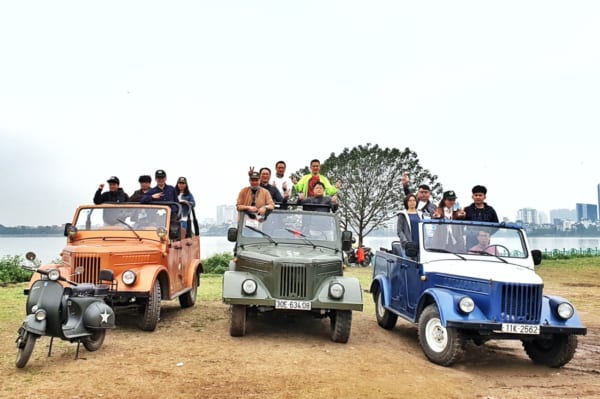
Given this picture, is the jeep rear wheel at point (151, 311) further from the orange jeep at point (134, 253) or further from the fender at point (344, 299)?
the fender at point (344, 299)

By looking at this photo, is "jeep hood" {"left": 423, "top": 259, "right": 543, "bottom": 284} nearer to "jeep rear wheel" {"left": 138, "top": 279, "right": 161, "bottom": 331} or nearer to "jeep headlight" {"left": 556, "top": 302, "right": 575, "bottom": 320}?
"jeep headlight" {"left": 556, "top": 302, "right": 575, "bottom": 320}

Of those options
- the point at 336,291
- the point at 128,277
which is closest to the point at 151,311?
the point at 128,277

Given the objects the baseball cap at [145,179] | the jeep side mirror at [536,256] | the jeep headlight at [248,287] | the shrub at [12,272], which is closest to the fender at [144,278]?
the jeep headlight at [248,287]

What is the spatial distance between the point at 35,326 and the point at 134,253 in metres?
2.45

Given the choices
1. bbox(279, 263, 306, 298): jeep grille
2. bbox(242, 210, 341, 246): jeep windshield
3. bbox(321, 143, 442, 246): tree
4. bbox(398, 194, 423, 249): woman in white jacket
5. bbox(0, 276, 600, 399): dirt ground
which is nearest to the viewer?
bbox(0, 276, 600, 399): dirt ground

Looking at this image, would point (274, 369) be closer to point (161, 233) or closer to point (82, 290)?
point (82, 290)

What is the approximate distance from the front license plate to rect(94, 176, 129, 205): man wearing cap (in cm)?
681

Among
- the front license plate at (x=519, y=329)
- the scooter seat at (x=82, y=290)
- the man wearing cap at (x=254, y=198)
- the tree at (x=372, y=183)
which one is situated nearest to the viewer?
the scooter seat at (x=82, y=290)

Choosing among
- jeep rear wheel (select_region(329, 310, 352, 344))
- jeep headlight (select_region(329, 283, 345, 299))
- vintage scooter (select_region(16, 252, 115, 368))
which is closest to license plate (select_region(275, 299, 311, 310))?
jeep headlight (select_region(329, 283, 345, 299))

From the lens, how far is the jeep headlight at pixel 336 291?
746cm

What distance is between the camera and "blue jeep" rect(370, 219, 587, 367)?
663 centimetres

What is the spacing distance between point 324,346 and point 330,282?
2.82ft

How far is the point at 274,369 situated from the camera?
6.13 m

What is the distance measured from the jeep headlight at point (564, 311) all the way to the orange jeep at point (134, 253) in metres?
5.31
